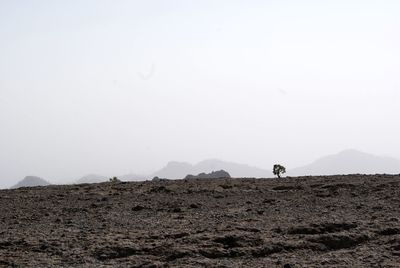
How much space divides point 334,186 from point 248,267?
10.5m

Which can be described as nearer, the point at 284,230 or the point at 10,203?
the point at 284,230

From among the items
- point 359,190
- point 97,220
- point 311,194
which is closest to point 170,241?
point 97,220

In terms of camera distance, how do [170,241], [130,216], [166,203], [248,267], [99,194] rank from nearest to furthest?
1. [248,267]
2. [170,241]
3. [130,216]
4. [166,203]
5. [99,194]

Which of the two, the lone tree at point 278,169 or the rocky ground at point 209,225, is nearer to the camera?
the rocky ground at point 209,225

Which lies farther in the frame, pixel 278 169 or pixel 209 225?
pixel 278 169

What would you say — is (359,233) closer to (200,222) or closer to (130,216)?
(200,222)

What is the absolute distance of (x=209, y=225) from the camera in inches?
550

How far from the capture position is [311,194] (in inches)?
739

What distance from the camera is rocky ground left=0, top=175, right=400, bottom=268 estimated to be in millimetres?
11102

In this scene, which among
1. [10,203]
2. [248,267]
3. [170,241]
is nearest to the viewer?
[248,267]

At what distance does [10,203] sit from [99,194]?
10.8ft

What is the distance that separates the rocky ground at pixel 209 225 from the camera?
11.1m

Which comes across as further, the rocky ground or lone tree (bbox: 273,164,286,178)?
lone tree (bbox: 273,164,286,178)

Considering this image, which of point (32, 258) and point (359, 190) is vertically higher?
point (359, 190)
